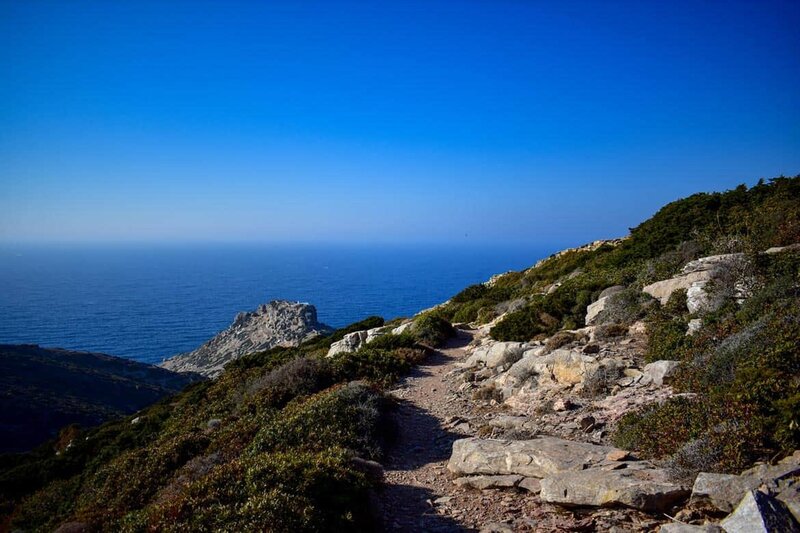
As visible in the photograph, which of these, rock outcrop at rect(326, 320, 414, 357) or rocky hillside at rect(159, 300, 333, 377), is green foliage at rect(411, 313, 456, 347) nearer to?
rock outcrop at rect(326, 320, 414, 357)

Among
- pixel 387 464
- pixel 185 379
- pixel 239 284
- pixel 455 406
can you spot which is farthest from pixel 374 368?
pixel 239 284

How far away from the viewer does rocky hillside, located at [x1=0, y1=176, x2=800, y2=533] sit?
217 inches

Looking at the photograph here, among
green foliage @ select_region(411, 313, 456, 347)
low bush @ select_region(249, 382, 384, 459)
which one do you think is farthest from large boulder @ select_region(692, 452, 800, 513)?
green foliage @ select_region(411, 313, 456, 347)

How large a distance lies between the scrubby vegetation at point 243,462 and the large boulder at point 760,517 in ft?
14.8

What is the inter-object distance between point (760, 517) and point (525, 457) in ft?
11.7

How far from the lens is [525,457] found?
7.25 meters

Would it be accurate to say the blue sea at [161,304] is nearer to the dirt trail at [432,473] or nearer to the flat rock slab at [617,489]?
the dirt trail at [432,473]

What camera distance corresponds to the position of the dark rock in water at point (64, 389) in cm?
3903

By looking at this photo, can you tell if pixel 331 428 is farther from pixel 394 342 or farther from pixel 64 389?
pixel 64 389

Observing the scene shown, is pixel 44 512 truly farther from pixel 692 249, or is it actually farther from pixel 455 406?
pixel 692 249

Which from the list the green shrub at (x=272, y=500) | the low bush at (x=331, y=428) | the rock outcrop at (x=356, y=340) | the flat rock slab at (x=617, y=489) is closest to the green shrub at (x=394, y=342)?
the rock outcrop at (x=356, y=340)

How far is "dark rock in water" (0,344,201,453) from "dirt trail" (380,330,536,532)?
4149 cm

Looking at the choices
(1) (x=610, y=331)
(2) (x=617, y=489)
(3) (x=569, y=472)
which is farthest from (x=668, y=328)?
(2) (x=617, y=489)

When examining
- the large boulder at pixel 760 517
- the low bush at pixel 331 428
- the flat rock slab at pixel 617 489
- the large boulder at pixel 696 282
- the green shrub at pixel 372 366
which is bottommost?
the green shrub at pixel 372 366
